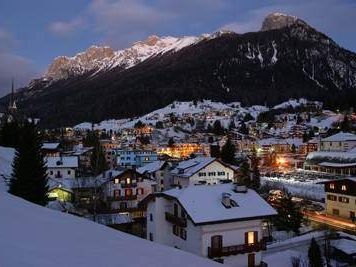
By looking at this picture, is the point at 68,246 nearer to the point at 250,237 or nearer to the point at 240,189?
the point at 250,237

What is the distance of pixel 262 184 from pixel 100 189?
1288 inches

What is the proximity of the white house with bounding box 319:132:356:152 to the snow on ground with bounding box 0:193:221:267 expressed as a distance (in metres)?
94.7

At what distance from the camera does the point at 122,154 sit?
11881 centimetres

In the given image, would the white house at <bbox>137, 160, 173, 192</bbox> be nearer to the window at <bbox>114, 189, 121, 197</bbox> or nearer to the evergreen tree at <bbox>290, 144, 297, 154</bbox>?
the window at <bbox>114, 189, 121, 197</bbox>

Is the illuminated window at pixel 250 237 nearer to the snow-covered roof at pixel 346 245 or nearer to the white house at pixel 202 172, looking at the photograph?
the snow-covered roof at pixel 346 245

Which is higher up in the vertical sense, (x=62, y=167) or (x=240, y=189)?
(x=240, y=189)

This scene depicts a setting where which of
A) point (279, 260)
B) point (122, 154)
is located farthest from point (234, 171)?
point (122, 154)

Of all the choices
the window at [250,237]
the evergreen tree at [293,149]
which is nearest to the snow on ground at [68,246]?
the window at [250,237]

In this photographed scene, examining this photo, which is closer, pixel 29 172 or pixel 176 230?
pixel 29 172

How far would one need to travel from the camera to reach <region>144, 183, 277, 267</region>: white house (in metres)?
31.3

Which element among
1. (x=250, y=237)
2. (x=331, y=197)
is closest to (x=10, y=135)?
(x=250, y=237)

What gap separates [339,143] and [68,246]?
98833mm

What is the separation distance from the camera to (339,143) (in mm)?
97500

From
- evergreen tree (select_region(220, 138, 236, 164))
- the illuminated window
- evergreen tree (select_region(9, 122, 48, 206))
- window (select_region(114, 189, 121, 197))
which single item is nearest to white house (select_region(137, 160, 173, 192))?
window (select_region(114, 189, 121, 197))
